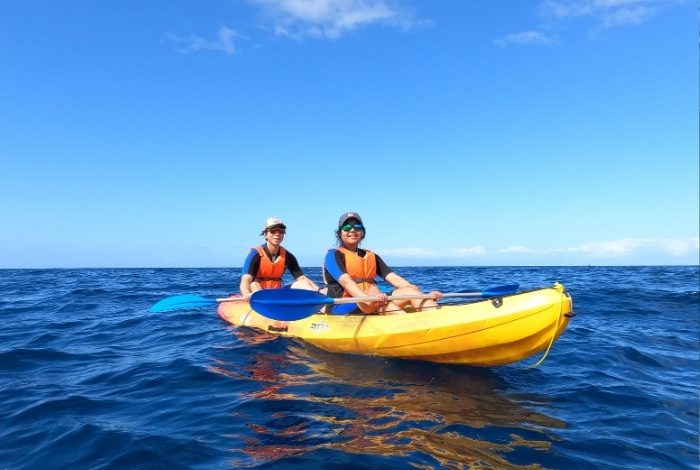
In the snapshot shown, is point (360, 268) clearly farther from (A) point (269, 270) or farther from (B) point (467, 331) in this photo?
(A) point (269, 270)

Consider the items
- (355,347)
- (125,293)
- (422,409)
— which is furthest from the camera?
(125,293)

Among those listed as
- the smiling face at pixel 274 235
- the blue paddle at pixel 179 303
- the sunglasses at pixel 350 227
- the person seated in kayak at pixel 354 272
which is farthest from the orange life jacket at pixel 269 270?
the sunglasses at pixel 350 227

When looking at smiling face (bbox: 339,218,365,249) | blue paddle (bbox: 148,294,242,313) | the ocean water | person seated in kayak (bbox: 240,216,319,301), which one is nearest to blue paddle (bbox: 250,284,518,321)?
the ocean water

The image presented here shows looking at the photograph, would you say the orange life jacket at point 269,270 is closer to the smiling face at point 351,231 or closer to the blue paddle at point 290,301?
the smiling face at point 351,231

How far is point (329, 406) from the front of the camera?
4129 millimetres

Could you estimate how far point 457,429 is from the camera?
362 centimetres

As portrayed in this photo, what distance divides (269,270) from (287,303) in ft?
9.01

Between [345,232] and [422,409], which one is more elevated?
[345,232]

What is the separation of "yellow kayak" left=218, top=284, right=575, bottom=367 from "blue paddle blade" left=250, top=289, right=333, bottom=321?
0.53 meters

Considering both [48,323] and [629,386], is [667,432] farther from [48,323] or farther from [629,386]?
[48,323]

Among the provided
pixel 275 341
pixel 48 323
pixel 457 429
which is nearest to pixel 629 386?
pixel 457 429

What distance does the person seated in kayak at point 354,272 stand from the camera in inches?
255

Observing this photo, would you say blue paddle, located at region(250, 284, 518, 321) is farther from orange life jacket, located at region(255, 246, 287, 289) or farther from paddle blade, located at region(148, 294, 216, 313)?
orange life jacket, located at region(255, 246, 287, 289)

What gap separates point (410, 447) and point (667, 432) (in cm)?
231
